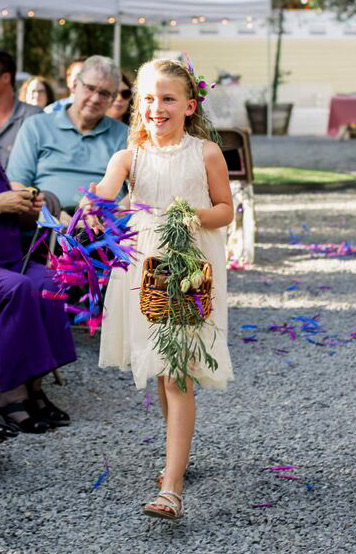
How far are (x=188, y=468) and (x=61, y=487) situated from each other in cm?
53

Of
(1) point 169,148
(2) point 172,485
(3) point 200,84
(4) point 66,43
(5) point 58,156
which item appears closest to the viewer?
(2) point 172,485

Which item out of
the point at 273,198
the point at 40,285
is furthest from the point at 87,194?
the point at 273,198

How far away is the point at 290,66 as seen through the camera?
139 ft

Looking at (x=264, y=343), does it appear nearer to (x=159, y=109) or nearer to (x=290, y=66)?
(x=159, y=109)

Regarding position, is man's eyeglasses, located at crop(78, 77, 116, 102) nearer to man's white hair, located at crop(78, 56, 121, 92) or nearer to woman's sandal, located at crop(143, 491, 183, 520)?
man's white hair, located at crop(78, 56, 121, 92)

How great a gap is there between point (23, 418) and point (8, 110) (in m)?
3.36

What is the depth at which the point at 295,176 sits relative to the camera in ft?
61.0

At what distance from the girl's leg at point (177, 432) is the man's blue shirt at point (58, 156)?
2.70 m

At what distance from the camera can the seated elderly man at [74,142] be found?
21.4 feet

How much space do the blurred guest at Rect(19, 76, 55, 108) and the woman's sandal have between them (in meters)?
6.28

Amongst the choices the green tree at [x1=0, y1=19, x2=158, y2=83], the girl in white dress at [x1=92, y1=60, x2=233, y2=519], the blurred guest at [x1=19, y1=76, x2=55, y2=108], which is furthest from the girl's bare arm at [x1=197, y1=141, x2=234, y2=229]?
the green tree at [x1=0, y1=19, x2=158, y2=83]

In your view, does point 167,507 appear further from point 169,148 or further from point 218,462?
point 169,148

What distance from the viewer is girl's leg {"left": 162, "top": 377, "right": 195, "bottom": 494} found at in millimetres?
3938

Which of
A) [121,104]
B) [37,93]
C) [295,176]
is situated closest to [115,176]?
[121,104]
